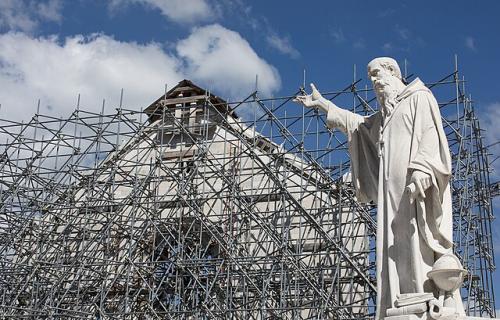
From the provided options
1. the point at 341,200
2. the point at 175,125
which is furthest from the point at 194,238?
the point at 341,200

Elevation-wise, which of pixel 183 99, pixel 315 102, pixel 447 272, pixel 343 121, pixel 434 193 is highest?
pixel 183 99

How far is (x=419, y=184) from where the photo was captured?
559 cm

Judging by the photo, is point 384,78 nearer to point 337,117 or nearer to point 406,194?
point 337,117

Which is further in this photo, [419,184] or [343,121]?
[343,121]

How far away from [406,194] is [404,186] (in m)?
0.09

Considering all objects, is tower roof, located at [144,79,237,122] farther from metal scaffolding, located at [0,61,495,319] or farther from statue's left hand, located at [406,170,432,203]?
statue's left hand, located at [406,170,432,203]

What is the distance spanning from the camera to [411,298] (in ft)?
17.5

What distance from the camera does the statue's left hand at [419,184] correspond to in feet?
18.4

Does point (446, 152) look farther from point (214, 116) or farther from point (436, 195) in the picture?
point (214, 116)

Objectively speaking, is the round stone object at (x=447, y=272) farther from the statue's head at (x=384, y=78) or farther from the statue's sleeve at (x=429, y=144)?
the statue's head at (x=384, y=78)

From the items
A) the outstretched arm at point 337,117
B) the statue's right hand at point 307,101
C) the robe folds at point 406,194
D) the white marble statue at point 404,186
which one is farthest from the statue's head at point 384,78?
the statue's right hand at point 307,101

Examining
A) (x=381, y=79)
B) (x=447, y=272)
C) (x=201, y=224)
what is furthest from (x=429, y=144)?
(x=201, y=224)

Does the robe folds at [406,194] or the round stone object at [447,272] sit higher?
the robe folds at [406,194]

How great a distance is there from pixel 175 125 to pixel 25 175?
181 inches
